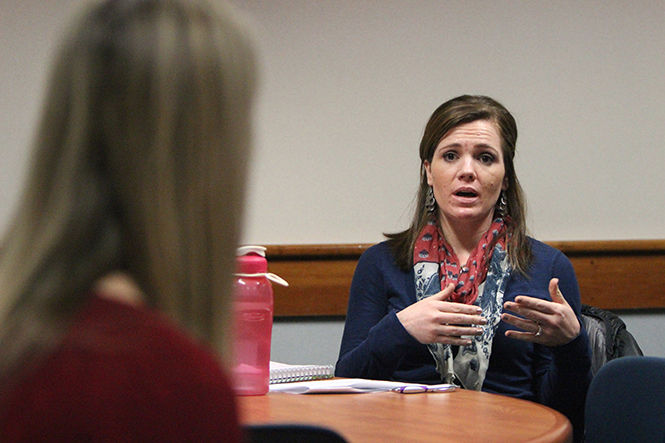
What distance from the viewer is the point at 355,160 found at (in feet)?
10.3

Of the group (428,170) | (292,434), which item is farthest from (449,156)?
(292,434)

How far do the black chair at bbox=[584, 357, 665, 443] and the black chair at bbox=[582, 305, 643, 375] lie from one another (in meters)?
0.45

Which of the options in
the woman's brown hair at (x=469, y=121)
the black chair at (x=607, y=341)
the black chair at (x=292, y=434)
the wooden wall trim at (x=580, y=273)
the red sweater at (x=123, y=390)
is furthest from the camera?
the wooden wall trim at (x=580, y=273)

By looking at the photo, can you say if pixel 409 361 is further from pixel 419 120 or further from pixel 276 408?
pixel 419 120

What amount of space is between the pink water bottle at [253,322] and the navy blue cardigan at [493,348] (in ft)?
1.71

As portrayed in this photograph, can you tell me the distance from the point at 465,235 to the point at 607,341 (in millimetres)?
515

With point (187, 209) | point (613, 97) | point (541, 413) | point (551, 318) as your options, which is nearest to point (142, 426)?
point (187, 209)

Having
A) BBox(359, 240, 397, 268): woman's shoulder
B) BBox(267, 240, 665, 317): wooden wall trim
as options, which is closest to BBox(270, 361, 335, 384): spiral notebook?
BBox(359, 240, 397, 268): woman's shoulder

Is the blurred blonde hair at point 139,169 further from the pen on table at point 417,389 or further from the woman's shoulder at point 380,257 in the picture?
the woman's shoulder at point 380,257

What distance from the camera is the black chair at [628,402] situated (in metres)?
1.74

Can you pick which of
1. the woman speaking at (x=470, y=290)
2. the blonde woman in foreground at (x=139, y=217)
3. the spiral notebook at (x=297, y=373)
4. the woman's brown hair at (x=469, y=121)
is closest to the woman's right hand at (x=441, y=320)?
the woman speaking at (x=470, y=290)

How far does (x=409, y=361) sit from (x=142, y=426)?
1.73m

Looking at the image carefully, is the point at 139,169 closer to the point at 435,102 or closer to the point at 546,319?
the point at 546,319

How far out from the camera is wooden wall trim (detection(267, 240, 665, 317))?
10.1 feet
